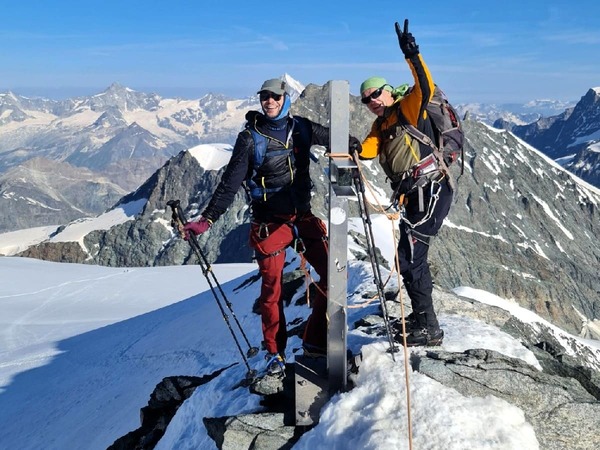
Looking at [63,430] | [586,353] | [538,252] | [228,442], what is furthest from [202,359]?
[538,252]

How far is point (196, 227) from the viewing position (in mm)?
8070

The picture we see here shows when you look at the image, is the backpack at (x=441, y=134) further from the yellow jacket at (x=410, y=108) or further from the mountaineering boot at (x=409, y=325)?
the mountaineering boot at (x=409, y=325)

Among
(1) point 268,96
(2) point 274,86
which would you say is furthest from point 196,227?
(2) point 274,86

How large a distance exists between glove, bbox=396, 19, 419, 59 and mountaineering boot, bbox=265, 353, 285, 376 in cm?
495

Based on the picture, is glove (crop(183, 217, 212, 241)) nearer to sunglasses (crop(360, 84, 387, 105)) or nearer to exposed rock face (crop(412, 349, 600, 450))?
sunglasses (crop(360, 84, 387, 105))

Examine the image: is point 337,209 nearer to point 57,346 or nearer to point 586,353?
point 57,346

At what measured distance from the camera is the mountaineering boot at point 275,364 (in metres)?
8.30

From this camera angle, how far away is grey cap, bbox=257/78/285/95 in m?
7.55

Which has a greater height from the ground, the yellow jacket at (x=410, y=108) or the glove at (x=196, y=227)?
the yellow jacket at (x=410, y=108)

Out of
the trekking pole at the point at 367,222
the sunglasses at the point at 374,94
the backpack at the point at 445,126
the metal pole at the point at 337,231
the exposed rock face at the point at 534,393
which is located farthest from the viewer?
the sunglasses at the point at 374,94

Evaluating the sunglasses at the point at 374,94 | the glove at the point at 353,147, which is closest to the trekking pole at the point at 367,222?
the glove at the point at 353,147

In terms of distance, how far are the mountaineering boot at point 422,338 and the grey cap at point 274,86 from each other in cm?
416

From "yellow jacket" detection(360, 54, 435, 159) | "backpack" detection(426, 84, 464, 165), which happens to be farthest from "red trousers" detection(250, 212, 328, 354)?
"backpack" detection(426, 84, 464, 165)

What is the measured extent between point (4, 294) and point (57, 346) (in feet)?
56.5
